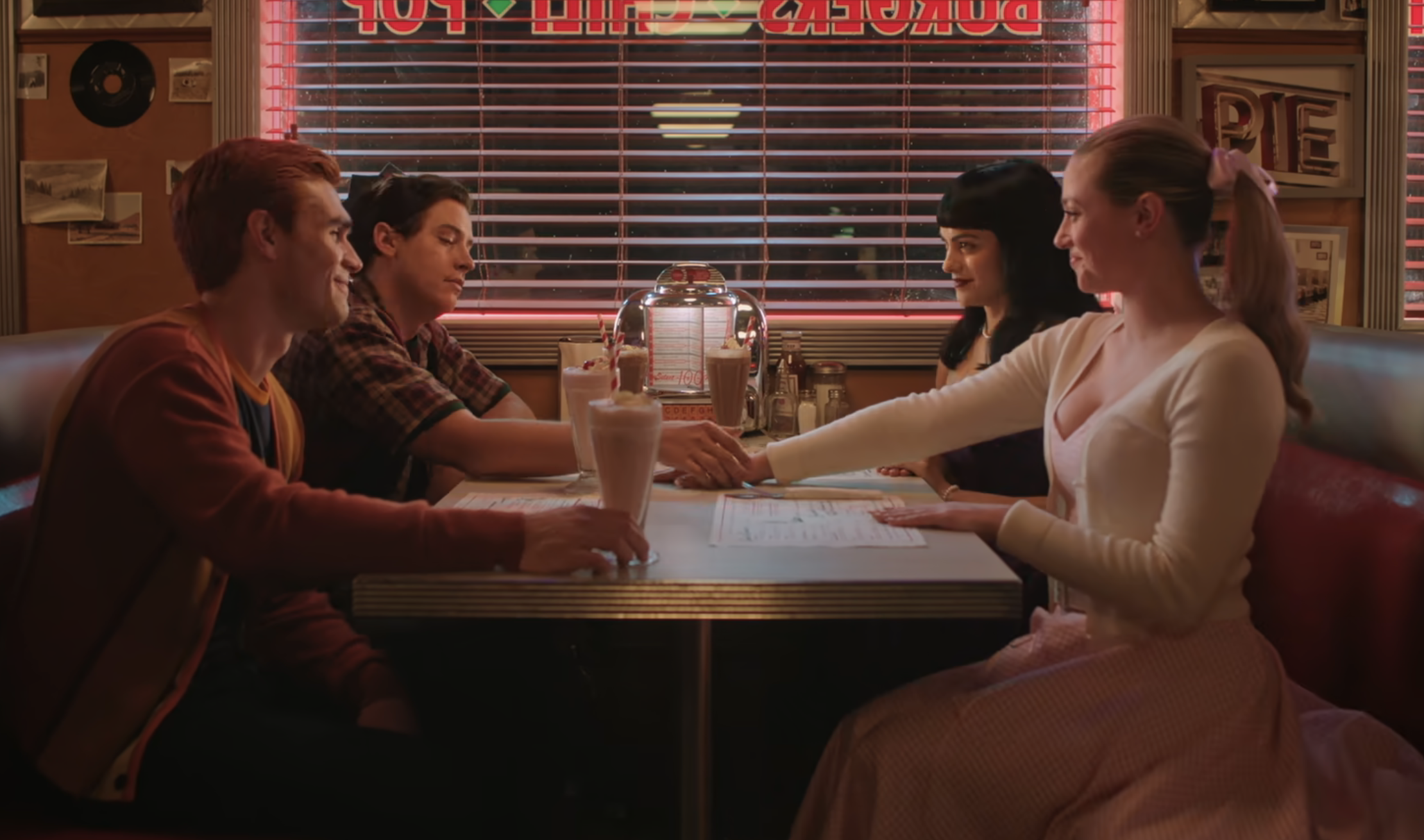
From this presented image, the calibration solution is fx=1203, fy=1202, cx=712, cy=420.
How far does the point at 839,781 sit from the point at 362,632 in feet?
2.85

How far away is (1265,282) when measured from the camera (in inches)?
58.2

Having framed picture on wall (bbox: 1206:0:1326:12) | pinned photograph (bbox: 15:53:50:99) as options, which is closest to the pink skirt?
framed picture on wall (bbox: 1206:0:1326:12)

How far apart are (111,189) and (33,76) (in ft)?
1.19

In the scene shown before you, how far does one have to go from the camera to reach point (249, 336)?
1.57m

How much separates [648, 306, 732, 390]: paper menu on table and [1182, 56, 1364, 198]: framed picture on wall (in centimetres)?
137

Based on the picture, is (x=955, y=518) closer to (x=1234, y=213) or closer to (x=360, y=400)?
(x=1234, y=213)

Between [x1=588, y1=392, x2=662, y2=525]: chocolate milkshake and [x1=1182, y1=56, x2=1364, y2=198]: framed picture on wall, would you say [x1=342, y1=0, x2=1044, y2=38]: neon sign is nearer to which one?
[x1=1182, y1=56, x2=1364, y2=198]: framed picture on wall

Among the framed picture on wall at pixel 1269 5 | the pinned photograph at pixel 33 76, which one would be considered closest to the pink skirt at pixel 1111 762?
the framed picture on wall at pixel 1269 5

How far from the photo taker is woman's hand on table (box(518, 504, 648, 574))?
1.30 metres

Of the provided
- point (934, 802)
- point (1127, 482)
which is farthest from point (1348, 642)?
point (934, 802)

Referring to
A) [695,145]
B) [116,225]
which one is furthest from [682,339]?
[116,225]

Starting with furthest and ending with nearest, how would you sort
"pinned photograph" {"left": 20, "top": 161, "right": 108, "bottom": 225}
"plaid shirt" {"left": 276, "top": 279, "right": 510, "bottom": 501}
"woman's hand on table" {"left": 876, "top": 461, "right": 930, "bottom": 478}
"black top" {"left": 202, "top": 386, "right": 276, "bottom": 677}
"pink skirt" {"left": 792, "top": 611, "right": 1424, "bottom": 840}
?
"pinned photograph" {"left": 20, "top": 161, "right": 108, "bottom": 225} < "woman's hand on table" {"left": 876, "top": 461, "right": 930, "bottom": 478} < "plaid shirt" {"left": 276, "top": 279, "right": 510, "bottom": 501} < "black top" {"left": 202, "top": 386, "right": 276, "bottom": 677} < "pink skirt" {"left": 792, "top": 611, "right": 1424, "bottom": 840}

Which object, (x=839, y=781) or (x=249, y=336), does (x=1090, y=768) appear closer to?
(x=839, y=781)

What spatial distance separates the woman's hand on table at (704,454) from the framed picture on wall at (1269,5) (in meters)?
2.13
